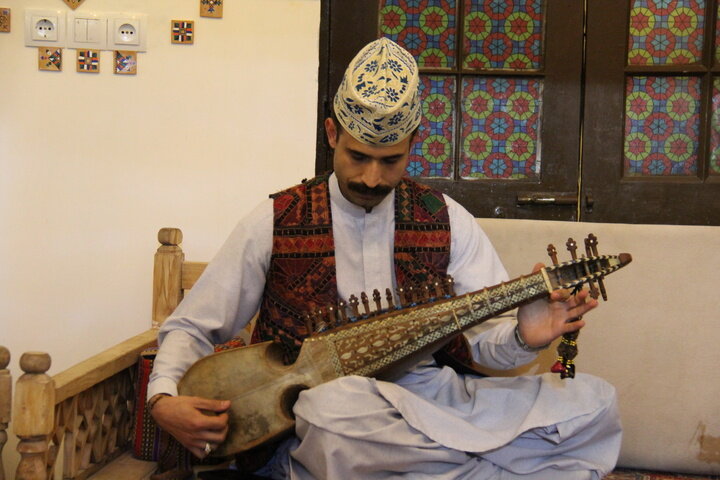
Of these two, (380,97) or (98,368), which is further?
(98,368)

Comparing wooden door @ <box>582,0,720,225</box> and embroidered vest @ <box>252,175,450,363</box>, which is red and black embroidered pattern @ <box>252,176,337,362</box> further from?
wooden door @ <box>582,0,720,225</box>

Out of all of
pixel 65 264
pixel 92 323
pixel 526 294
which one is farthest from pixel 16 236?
pixel 526 294

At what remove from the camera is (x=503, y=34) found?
3322 mm

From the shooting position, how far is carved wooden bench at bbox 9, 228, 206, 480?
2.07m

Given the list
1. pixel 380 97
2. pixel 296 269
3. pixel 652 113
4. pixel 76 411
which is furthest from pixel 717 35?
pixel 76 411

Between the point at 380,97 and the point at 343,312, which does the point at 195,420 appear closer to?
the point at 343,312

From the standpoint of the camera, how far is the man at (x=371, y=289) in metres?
2.05

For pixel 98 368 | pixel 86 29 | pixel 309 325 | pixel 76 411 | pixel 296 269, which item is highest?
pixel 86 29

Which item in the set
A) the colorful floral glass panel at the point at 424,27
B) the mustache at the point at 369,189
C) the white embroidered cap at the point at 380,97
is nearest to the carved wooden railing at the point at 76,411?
the mustache at the point at 369,189

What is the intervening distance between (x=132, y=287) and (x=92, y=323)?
0.70 feet

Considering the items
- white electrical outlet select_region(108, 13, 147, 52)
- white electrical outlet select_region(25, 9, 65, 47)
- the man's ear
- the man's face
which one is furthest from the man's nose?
white electrical outlet select_region(25, 9, 65, 47)

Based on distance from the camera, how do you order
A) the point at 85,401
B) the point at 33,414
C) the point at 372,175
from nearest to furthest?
the point at 33,414 < the point at 372,175 < the point at 85,401

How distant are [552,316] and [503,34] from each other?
62.1 inches

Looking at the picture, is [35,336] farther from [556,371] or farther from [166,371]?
[556,371]
